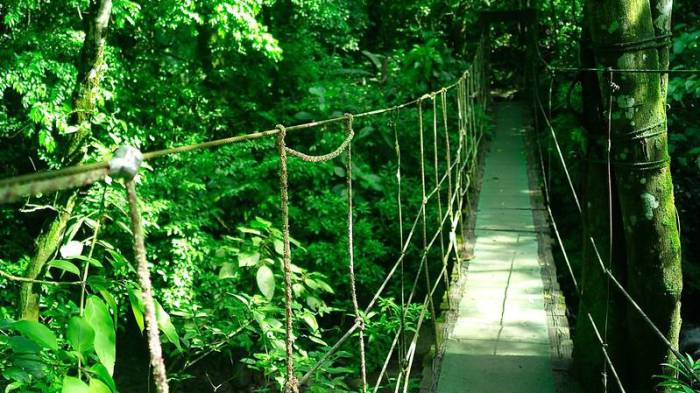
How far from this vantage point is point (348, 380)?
499 centimetres

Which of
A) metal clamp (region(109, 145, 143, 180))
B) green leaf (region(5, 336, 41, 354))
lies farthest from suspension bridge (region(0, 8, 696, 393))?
green leaf (region(5, 336, 41, 354))

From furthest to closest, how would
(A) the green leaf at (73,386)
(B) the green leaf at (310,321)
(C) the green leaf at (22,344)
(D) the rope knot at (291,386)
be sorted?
(B) the green leaf at (310,321) → (D) the rope knot at (291,386) → (C) the green leaf at (22,344) → (A) the green leaf at (73,386)

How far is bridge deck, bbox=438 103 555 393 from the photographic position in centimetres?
281

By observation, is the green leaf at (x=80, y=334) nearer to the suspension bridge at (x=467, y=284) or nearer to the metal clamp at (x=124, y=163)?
the suspension bridge at (x=467, y=284)

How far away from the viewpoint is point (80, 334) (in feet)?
3.84

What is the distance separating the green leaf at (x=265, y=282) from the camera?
264 centimetres

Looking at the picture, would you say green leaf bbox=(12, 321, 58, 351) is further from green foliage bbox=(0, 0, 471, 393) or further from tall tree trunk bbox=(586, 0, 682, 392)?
tall tree trunk bbox=(586, 0, 682, 392)

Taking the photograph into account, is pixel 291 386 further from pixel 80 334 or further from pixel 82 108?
pixel 82 108

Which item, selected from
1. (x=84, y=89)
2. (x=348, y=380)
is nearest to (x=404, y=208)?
(x=348, y=380)

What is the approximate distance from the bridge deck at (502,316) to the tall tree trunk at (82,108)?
2663mm

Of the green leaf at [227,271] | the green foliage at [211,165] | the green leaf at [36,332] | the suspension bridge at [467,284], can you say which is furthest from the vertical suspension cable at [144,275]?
the green leaf at [227,271]

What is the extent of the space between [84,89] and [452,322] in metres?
3.01

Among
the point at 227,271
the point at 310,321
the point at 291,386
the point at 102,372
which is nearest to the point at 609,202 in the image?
the point at 310,321

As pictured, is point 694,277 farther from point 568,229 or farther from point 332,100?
point 332,100
